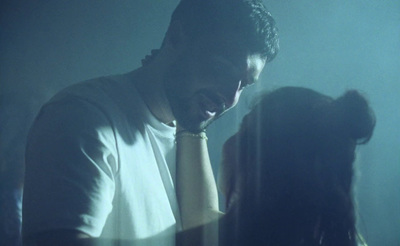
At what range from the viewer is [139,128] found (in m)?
0.60

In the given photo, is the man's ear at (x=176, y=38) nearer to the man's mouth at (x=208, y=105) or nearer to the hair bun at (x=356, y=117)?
the man's mouth at (x=208, y=105)

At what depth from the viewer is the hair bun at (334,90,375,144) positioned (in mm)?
580

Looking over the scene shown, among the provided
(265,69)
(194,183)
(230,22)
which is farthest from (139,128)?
(265,69)

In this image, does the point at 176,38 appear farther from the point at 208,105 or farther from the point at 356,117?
the point at 356,117

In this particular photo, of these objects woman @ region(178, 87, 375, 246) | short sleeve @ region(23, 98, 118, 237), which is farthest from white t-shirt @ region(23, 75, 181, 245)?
woman @ region(178, 87, 375, 246)

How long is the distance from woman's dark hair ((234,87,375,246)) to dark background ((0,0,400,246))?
0.32 metres

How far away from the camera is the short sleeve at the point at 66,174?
0.39 meters

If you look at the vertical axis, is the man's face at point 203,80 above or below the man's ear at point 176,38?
below

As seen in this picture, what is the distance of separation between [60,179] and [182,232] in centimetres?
31

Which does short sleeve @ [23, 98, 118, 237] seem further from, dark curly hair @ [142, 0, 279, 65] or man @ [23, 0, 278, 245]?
dark curly hair @ [142, 0, 279, 65]

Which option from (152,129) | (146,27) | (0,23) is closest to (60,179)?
(152,129)

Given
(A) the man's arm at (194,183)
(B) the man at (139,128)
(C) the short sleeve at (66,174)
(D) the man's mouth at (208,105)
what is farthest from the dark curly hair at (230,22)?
(C) the short sleeve at (66,174)

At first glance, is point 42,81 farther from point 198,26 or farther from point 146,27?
point 198,26

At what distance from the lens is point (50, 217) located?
38 centimetres
